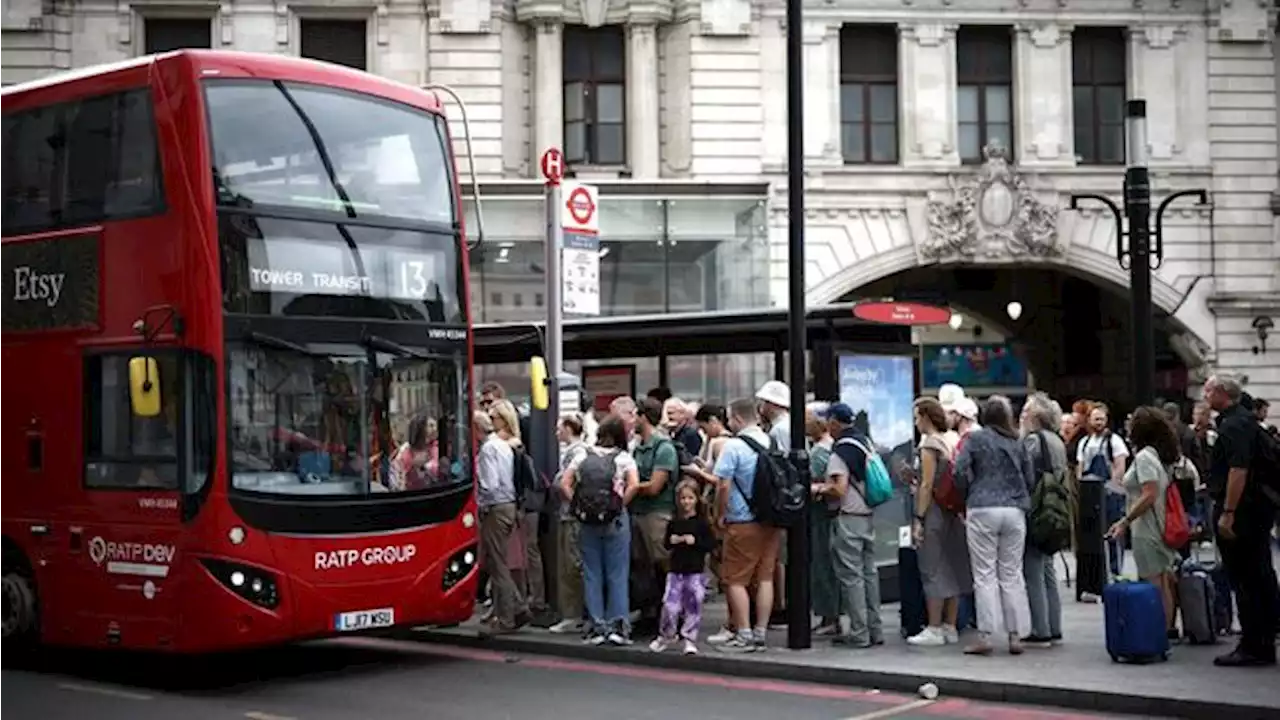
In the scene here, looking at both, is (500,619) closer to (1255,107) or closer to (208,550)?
(208,550)

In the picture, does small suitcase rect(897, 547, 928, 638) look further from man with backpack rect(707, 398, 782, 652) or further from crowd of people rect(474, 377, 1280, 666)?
man with backpack rect(707, 398, 782, 652)

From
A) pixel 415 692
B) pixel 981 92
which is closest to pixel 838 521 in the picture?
pixel 415 692

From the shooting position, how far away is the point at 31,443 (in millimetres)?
12758

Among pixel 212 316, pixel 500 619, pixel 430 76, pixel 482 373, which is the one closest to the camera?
pixel 212 316

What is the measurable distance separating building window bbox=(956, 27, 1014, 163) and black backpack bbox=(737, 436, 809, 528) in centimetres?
1879

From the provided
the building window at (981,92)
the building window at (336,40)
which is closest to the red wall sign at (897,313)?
the building window at (981,92)

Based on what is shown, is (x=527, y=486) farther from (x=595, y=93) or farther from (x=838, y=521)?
(x=595, y=93)

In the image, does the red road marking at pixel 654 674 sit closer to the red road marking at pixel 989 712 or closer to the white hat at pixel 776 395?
the red road marking at pixel 989 712

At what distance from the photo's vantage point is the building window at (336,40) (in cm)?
2981

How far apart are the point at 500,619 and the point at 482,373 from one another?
1254cm

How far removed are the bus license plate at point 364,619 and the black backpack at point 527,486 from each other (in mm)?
2392

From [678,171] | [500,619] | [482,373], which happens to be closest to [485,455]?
[500,619]

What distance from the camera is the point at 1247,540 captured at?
1141 centimetres

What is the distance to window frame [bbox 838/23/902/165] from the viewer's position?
99.1 feet
